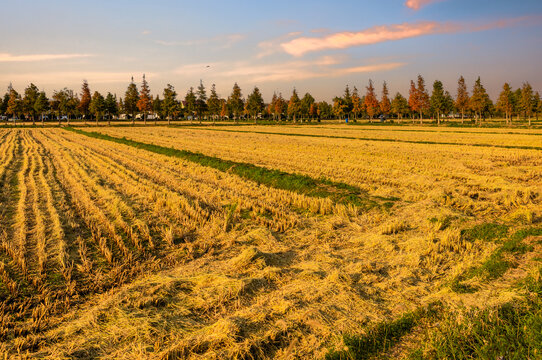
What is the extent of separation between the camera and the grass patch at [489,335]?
3744 millimetres

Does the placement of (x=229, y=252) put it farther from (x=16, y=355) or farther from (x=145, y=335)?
(x=16, y=355)

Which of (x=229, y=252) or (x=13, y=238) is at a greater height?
(x=13, y=238)

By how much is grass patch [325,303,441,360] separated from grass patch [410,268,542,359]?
0.29 meters

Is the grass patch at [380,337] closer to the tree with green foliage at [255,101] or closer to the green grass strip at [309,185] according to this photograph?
the green grass strip at [309,185]

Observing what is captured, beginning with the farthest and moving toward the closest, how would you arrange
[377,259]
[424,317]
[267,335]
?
[377,259], [424,317], [267,335]

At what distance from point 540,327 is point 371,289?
231cm

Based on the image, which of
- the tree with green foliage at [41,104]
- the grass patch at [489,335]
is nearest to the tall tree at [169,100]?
the tree with green foliage at [41,104]

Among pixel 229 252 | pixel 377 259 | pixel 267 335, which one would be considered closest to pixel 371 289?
pixel 377 259

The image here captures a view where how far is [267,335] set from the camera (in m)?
4.31

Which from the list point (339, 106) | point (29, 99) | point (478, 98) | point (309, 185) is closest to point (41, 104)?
point (29, 99)

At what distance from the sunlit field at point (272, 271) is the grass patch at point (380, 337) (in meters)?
0.02

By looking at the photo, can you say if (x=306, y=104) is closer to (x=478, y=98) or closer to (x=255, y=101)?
(x=255, y=101)

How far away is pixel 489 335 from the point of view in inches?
163

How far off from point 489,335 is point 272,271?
3594 millimetres
